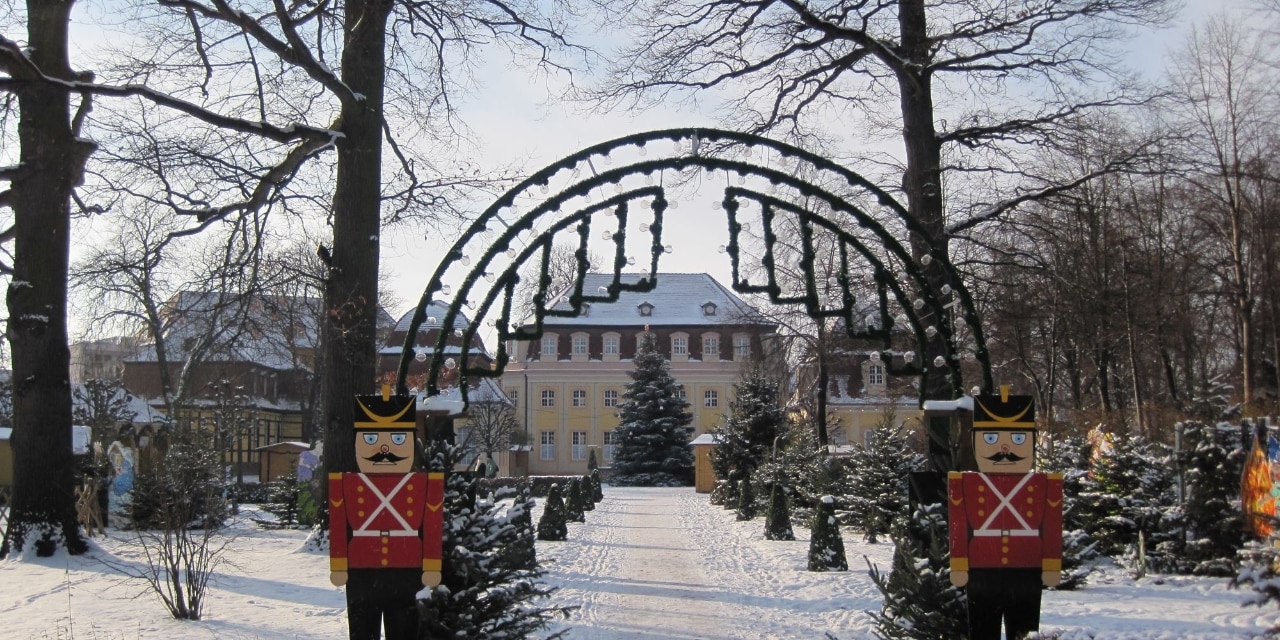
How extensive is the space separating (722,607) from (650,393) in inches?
1522

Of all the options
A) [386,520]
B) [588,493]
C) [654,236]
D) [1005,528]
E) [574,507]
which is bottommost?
[588,493]

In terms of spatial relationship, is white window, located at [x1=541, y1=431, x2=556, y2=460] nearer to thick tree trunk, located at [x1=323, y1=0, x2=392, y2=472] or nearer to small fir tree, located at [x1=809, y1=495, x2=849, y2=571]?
small fir tree, located at [x1=809, y1=495, x2=849, y2=571]

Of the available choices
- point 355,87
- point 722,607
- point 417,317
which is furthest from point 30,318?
point 722,607

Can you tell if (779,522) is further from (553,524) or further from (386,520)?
(386,520)

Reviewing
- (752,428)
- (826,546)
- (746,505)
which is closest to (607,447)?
(752,428)

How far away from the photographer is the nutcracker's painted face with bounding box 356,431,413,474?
7.62m

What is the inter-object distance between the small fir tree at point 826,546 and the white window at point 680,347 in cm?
4912

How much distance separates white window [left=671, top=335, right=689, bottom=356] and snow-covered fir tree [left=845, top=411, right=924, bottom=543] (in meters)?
44.6

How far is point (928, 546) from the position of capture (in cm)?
831

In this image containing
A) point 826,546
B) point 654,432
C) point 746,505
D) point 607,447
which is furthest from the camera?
point 607,447

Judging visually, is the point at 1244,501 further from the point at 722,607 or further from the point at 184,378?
the point at 184,378

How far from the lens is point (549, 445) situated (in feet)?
Answer: 212

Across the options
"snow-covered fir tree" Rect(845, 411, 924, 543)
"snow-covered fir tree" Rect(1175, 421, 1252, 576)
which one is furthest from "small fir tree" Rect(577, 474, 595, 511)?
"snow-covered fir tree" Rect(1175, 421, 1252, 576)

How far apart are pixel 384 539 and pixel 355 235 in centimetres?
697
